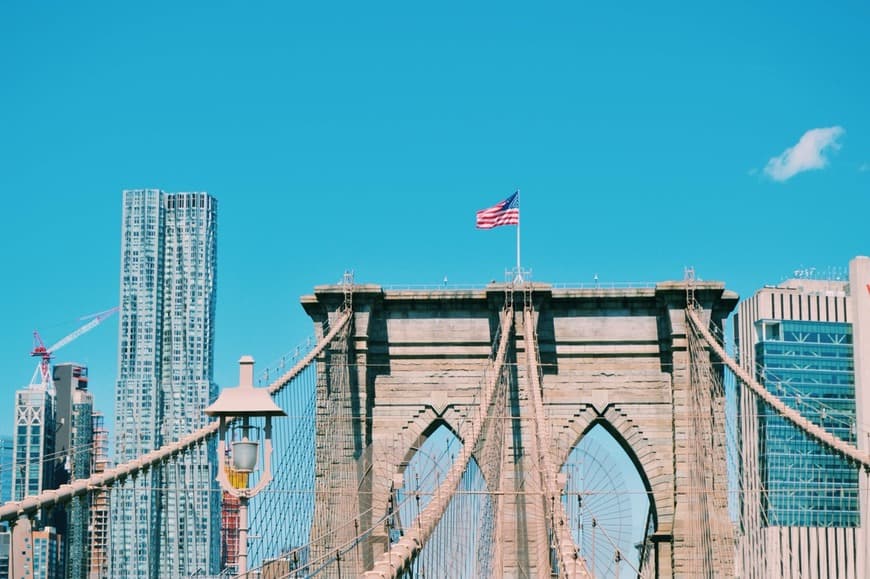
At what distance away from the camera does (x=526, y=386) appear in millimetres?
34438

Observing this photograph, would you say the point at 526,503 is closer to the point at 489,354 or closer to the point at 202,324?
the point at 489,354

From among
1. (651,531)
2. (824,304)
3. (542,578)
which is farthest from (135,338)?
(542,578)

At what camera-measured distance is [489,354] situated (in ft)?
115

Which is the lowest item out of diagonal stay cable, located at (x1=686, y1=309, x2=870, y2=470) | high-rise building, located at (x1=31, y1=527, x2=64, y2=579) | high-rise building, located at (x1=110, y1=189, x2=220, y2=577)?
high-rise building, located at (x1=31, y1=527, x2=64, y2=579)

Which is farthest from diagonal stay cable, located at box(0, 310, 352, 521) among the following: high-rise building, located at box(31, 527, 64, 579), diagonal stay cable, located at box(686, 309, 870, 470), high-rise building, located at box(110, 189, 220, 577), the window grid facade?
high-rise building, located at box(110, 189, 220, 577)

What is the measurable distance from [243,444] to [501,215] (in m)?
23.4

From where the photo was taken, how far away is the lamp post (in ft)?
47.7

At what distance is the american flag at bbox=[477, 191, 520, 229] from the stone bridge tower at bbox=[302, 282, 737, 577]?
2888mm

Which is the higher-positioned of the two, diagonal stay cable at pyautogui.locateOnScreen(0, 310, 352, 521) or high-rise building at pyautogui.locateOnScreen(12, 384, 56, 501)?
high-rise building at pyautogui.locateOnScreen(12, 384, 56, 501)

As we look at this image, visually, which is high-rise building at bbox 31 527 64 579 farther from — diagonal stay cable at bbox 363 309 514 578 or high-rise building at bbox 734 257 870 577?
high-rise building at bbox 734 257 870 577

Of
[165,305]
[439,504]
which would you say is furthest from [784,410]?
[165,305]

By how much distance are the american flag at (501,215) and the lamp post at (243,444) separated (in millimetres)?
22030

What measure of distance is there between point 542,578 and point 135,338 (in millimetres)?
149840

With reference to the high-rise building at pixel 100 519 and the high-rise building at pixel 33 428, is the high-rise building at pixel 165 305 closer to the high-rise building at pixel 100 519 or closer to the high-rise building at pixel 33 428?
the high-rise building at pixel 33 428
